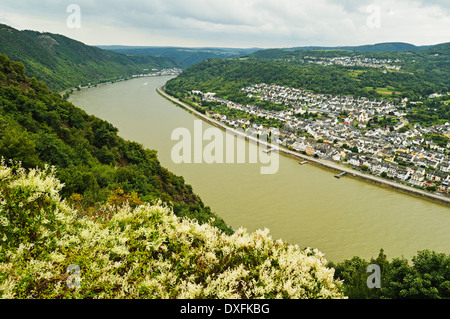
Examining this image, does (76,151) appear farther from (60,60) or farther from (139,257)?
(60,60)

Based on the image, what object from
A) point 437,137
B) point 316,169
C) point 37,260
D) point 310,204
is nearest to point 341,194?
point 310,204

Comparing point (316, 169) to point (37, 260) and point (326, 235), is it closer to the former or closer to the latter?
point (326, 235)

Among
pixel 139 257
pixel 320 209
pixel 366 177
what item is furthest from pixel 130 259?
pixel 366 177

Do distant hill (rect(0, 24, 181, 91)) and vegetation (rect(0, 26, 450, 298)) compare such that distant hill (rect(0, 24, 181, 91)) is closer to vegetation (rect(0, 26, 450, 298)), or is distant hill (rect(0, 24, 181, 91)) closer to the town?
the town
